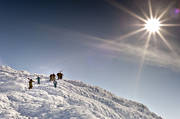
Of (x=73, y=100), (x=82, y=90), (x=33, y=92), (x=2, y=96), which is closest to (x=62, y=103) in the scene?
(x=73, y=100)

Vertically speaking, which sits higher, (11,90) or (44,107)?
(11,90)

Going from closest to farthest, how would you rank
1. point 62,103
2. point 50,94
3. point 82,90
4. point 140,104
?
point 62,103, point 50,94, point 82,90, point 140,104

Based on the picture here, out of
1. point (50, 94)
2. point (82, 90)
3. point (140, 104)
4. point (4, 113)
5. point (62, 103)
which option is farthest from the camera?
point (140, 104)

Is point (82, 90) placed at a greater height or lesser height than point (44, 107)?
greater

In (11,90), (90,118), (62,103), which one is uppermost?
(11,90)

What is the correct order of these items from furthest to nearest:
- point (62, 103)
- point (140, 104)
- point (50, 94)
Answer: point (140, 104) < point (50, 94) < point (62, 103)

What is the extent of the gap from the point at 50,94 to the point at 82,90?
16.7m

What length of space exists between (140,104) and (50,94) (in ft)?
154

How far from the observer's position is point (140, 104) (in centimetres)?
8400

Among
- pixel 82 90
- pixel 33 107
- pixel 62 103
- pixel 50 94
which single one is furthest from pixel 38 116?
pixel 82 90

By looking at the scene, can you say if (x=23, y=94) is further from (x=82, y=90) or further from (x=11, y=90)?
(x=82, y=90)

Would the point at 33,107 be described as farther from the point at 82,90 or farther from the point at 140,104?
the point at 140,104

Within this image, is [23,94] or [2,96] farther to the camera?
[23,94]

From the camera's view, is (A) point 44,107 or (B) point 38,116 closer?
(B) point 38,116
